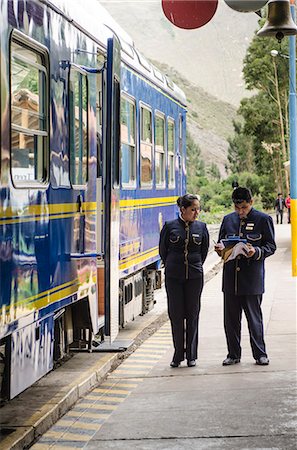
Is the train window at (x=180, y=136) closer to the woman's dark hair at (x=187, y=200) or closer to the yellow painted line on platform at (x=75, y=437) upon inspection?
the woman's dark hair at (x=187, y=200)

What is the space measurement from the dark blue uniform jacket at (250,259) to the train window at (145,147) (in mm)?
2956

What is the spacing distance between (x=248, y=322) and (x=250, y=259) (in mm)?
650

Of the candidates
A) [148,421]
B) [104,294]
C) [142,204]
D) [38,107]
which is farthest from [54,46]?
[142,204]

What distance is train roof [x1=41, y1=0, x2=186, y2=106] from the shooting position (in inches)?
337

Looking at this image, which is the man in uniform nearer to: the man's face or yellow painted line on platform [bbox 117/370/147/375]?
the man's face

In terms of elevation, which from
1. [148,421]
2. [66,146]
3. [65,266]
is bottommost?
[148,421]

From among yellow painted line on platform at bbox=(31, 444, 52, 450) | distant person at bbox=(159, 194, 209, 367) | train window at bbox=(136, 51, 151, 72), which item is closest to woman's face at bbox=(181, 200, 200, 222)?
distant person at bbox=(159, 194, 209, 367)

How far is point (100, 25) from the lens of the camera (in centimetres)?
998

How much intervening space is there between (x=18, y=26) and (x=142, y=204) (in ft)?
21.5

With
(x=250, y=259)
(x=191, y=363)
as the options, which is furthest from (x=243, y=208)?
(x=191, y=363)

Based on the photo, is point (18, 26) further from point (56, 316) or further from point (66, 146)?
point (56, 316)

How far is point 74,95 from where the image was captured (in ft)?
28.8

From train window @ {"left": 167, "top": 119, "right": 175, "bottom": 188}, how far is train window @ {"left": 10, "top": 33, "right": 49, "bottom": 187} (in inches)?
329

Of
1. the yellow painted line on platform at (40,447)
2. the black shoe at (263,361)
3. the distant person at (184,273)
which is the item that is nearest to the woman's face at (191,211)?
the distant person at (184,273)
